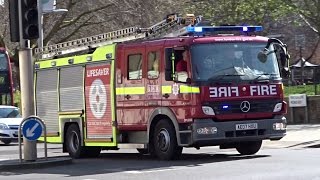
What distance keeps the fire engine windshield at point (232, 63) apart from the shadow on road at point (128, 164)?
1.81 meters

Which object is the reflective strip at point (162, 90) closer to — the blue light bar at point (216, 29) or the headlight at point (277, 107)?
the blue light bar at point (216, 29)

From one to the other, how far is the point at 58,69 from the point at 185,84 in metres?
5.34

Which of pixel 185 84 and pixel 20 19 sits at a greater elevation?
pixel 20 19

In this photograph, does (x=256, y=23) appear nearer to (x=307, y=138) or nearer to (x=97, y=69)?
(x=307, y=138)

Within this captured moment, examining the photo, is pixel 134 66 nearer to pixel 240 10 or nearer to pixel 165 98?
pixel 165 98

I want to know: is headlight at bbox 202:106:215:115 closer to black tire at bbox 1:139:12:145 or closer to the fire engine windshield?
the fire engine windshield

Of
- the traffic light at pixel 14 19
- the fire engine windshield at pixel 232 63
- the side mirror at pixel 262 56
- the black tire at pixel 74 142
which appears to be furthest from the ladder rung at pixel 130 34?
the traffic light at pixel 14 19

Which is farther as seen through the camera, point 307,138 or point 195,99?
point 307,138

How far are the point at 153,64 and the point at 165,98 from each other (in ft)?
2.82

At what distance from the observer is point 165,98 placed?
16562 millimetres

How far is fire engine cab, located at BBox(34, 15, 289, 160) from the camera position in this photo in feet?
52.5

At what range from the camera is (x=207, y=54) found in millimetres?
16125

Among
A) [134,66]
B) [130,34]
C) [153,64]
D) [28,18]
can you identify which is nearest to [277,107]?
[153,64]

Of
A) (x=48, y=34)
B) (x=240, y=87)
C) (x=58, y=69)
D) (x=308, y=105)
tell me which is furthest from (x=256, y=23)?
(x=240, y=87)
